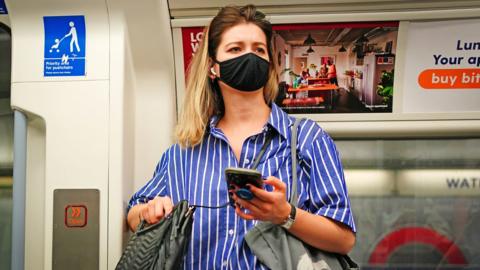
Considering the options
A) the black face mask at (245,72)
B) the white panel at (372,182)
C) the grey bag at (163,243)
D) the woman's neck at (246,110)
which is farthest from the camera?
the white panel at (372,182)

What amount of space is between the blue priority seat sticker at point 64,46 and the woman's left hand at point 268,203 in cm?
107

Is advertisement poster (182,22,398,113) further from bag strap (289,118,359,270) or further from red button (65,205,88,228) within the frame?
red button (65,205,88,228)

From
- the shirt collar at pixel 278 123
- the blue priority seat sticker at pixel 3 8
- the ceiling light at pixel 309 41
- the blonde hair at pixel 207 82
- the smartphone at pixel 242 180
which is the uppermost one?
the blue priority seat sticker at pixel 3 8

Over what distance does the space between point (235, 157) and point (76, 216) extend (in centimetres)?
77

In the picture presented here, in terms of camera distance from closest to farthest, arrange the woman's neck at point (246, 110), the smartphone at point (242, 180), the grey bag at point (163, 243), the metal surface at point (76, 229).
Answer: the smartphone at point (242, 180), the grey bag at point (163, 243), the woman's neck at point (246, 110), the metal surface at point (76, 229)

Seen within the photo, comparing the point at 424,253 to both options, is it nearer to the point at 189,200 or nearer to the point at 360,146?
the point at 360,146

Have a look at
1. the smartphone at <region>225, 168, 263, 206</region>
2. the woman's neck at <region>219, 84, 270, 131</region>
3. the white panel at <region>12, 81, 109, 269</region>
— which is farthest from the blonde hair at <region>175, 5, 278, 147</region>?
the smartphone at <region>225, 168, 263, 206</region>

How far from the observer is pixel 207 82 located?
7.02 ft

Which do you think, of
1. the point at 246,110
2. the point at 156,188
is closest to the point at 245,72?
the point at 246,110

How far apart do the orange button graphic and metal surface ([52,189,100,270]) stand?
1619mm

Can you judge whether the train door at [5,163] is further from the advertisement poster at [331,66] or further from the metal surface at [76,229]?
the advertisement poster at [331,66]

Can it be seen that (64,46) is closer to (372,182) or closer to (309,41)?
(309,41)

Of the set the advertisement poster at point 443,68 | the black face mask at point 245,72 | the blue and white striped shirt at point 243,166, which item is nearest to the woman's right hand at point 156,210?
the blue and white striped shirt at point 243,166

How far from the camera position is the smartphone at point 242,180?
1529mm
